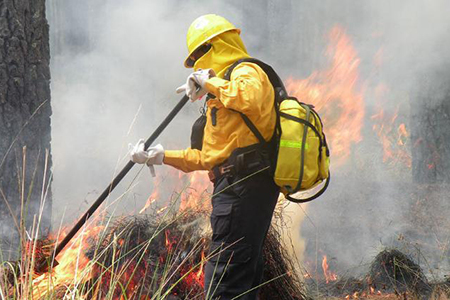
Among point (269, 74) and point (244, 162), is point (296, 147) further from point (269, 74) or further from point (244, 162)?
point (269, 74)

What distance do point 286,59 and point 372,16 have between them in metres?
6.71

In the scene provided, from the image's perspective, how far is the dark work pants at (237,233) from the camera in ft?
9.55

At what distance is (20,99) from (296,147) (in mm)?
2264

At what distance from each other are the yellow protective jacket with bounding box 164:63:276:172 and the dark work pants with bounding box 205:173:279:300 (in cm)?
18

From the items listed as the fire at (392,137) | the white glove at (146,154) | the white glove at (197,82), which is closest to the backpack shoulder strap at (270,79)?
the white glove at (197,82)

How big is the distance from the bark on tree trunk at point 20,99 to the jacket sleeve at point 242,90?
5.63 ft

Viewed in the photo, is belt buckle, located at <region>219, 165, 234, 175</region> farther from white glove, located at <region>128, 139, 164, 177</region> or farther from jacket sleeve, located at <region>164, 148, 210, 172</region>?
white glove, located at <region>128, 139, 164, 177</region>

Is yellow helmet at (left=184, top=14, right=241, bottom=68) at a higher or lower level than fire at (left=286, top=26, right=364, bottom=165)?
lower

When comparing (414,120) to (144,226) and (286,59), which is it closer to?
(144,226)

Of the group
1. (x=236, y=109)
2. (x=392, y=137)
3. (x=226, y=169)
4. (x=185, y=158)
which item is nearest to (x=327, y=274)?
(x=185, y=158)

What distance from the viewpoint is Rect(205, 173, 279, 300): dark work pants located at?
9.55ft

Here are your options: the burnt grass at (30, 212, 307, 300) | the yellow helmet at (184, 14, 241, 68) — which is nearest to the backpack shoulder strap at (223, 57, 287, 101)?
the yellow helmet at (184, 14, 241, 68)

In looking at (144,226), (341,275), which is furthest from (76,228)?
(341,275)

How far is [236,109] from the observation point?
282 cm
